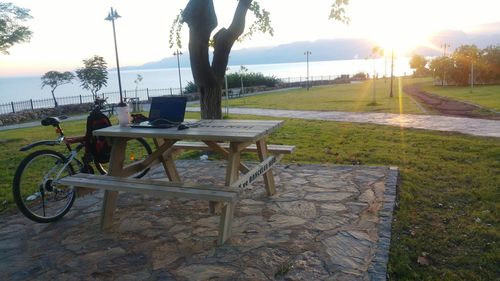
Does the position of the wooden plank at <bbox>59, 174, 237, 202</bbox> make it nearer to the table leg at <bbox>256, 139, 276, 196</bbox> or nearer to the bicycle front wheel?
the bicycle front wheel

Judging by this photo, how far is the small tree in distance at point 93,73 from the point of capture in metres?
→ 29.3

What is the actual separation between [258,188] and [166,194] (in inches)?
69.5

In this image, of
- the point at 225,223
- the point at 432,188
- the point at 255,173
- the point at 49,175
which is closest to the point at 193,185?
the point at 225,223

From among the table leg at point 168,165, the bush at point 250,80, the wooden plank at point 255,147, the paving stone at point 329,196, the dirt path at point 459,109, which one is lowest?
the dirt path at point 459,109

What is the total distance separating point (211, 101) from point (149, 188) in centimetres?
393

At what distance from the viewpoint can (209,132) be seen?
360 centimetres

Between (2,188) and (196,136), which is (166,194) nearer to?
(196,136)

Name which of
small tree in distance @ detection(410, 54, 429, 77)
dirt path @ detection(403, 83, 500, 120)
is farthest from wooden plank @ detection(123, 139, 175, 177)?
small tree in distance @ detection(410, 54, 429, 77)

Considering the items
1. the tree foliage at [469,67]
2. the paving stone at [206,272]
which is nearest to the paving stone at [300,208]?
the paving stone at [206,272]

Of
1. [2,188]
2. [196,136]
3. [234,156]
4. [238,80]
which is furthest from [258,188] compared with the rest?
[238,80]

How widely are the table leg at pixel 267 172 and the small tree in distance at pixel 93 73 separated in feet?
90.5

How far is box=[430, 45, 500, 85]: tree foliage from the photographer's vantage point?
40.0 meters

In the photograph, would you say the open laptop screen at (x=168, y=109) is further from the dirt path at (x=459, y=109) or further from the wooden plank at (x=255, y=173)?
the dirt path at (x=459, y=109)

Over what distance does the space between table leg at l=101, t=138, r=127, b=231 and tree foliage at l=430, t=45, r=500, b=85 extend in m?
42.9
